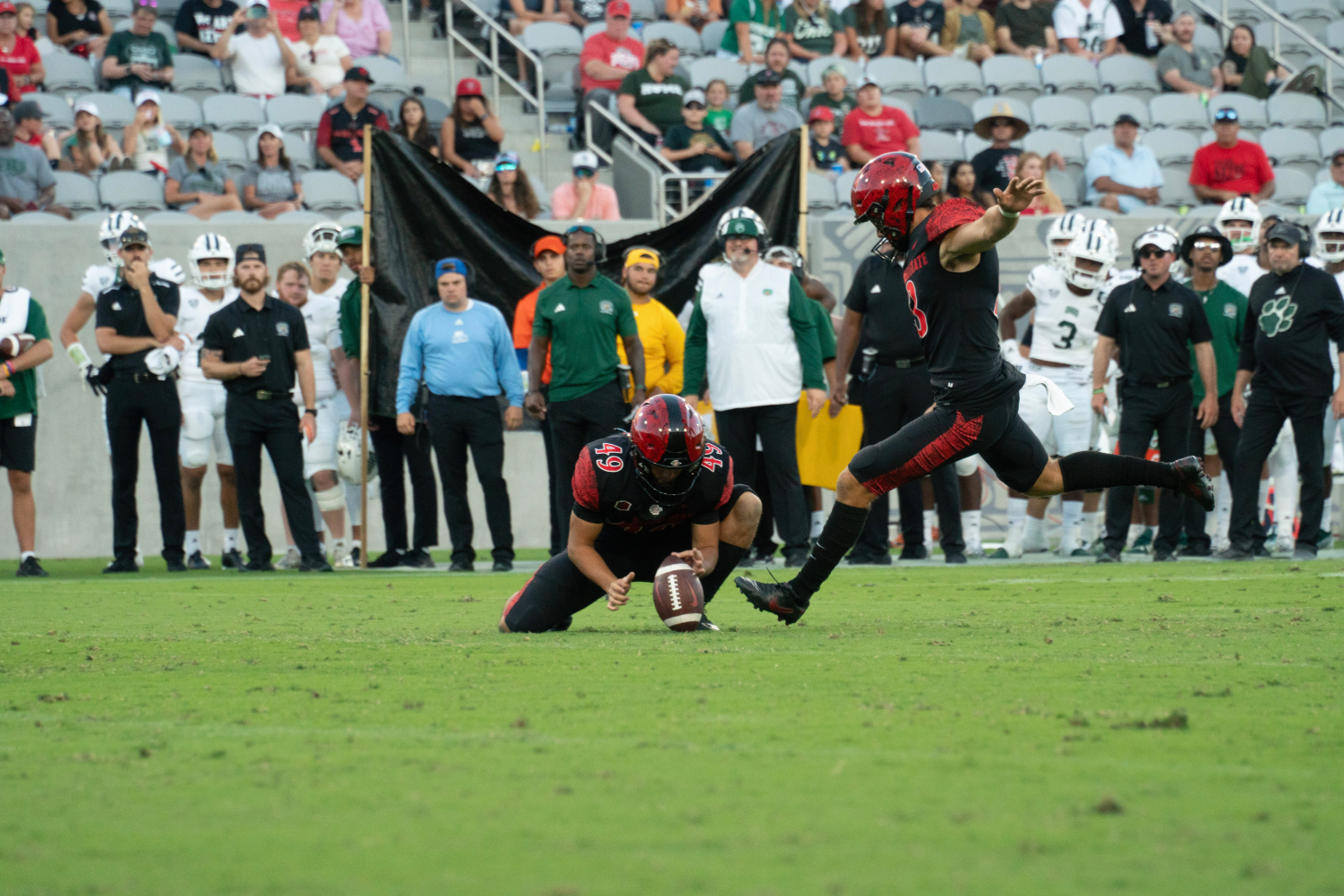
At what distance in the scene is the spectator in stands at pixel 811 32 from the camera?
56.5 ft

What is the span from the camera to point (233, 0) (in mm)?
15555

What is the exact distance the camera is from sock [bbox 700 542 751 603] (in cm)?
641

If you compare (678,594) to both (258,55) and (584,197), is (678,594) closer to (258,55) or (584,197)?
(584,197)

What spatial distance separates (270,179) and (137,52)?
205 cm

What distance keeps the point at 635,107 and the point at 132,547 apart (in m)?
6.91

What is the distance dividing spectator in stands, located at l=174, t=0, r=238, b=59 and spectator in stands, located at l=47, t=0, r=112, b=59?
70cm

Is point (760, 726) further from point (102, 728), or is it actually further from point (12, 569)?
point (12, 569)

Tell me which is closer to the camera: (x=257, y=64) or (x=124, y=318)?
(x=124, y=318)

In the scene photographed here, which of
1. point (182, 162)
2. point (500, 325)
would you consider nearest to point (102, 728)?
point (500, 325)

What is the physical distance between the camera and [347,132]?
47.0 feet

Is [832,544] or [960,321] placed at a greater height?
[960,321]

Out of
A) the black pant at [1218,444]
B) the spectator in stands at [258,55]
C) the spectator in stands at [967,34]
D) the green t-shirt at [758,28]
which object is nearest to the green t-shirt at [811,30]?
the green t-shirt at [758,28]

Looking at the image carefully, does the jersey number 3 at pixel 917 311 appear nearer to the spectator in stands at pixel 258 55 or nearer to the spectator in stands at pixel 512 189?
the spectator in stands at pixel 512 189

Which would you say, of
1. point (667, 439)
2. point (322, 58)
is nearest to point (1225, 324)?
point (667, 439)
